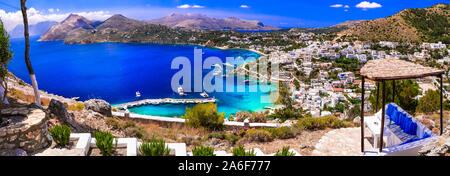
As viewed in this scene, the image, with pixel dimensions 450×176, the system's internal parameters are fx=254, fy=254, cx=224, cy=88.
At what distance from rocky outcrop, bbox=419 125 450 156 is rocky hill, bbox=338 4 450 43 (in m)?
48.0

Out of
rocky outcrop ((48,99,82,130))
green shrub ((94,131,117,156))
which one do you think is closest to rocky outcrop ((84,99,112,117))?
rocky outcrop ((48,99,82,130))

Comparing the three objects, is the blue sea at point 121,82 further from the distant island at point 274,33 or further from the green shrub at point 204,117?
the distant island at point 274,33

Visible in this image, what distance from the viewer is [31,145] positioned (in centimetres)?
312

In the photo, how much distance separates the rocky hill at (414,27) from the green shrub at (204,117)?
154 ft

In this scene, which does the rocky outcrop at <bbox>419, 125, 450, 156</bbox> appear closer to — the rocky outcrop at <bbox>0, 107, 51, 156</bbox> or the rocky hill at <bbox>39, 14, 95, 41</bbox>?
the rocky outcrop at <bbox>0, 107, 51, 156</bbox>

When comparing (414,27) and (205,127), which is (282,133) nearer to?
(205,127)

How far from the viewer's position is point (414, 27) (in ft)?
145

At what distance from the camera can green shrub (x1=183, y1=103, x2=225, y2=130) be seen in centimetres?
734

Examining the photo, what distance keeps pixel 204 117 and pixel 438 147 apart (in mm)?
5387

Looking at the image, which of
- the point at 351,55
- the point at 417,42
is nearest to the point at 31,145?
the point at 351,55

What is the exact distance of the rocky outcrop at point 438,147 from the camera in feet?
9.69

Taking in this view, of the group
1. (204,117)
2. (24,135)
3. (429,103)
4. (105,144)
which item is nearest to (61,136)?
(24,135)

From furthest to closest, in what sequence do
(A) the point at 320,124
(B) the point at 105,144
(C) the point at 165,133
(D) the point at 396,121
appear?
(C) the point at 165,133 → (A) the point at 320,124 → (D) the point at 396,121 → (B) the point at 105,144
